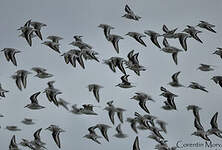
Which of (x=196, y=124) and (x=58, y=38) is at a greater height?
(x=58, y=38)

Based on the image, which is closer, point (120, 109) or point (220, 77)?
point (220, 77)

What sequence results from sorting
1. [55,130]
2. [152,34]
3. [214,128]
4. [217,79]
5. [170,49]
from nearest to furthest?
[217,79] < [214,128] < [170,49] < [152,34] < [55,130]

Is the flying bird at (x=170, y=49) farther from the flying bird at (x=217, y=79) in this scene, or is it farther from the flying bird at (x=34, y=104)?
the flying bird at (x=34, y=104)

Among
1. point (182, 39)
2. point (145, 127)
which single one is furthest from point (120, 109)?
point (182, 39)

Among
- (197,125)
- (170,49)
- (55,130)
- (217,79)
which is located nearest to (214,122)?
(197,125)

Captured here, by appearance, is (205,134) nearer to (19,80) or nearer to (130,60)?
(130,60)

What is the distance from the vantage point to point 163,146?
26.5m

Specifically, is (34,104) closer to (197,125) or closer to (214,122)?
(197,125)

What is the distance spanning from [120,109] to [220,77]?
3.80 m

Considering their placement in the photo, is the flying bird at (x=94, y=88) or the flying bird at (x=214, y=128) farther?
the flying bird at (x=94, y=88)

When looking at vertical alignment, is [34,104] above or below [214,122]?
above

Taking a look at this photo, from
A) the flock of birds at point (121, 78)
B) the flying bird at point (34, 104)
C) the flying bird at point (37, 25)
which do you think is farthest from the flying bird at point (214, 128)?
the flying bird at point (37, 25)

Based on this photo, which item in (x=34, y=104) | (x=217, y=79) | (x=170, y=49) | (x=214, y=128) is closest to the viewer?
(x=217, y=79)

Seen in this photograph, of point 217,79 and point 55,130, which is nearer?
point 217,79
